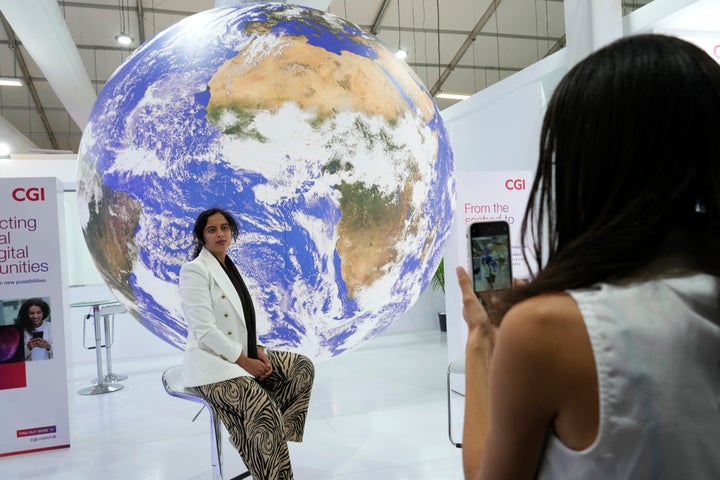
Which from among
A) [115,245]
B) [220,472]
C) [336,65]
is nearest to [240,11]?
[336,65]

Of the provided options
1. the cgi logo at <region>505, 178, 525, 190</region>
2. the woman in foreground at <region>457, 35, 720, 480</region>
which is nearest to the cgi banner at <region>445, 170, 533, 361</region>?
the cgi logo at <region>505, 178, 525, 190</region>

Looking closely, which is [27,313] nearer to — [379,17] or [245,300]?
[245,300]

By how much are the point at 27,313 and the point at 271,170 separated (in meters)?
2.62

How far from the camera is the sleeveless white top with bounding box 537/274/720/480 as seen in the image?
2.24 feet

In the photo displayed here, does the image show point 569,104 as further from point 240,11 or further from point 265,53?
point 240,11

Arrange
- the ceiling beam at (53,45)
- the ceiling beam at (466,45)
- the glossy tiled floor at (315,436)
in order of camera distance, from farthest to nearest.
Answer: the ceiling beam at (466,45)
the ceiling beam at (53,45)
the glossy tiled floor at (315,436)

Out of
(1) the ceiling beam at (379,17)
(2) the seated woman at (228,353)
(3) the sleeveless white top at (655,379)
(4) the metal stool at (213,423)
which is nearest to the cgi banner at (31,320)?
(4) the metal stool at (213,423)

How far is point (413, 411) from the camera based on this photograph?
4570mm

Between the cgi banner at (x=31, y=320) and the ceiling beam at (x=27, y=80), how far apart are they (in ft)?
27.4

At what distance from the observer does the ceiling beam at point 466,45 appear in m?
12.7

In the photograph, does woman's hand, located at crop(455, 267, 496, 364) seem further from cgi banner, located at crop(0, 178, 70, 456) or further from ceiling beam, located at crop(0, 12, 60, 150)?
ceiling beam, located at crop(0, 12, 60, 150)

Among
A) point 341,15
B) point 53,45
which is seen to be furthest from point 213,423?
point 341,15

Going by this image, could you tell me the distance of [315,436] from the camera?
411 centimetres

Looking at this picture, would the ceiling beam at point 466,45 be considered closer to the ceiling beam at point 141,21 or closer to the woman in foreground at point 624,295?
the ceiling beam at point 141,21
